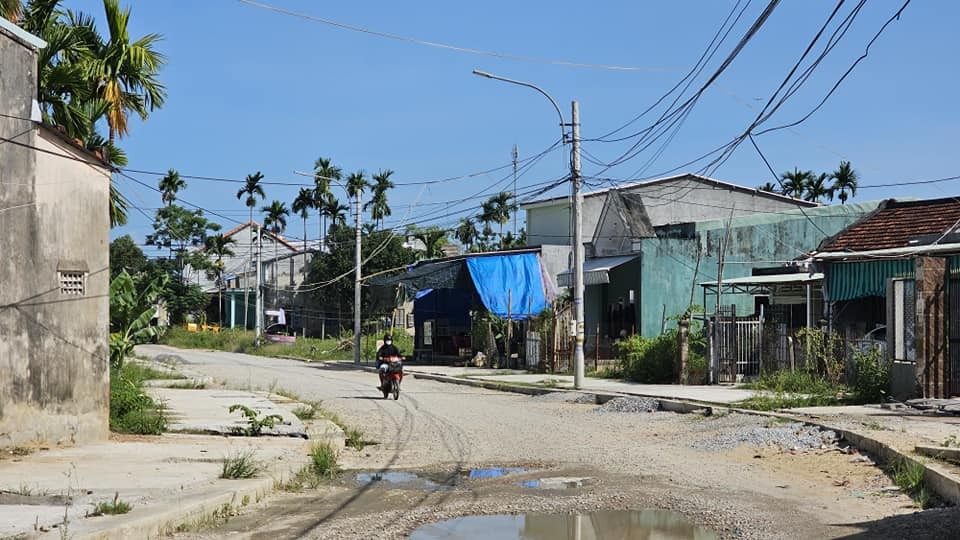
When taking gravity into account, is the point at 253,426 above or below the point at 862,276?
below

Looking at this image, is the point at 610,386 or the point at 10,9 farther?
the point at 610,386

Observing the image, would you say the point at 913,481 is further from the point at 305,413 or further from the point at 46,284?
the point at 305,413

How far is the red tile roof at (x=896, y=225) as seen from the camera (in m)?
27.4

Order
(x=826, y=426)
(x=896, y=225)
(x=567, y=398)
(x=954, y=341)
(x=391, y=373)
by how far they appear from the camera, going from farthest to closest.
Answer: (x=896, y=225), (x=567, y=398), (x=391, y=373), (x=954, y=341), (x=826, y=426)

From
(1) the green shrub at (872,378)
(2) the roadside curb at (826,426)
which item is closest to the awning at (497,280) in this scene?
(2) the roadside curb at (826,426)

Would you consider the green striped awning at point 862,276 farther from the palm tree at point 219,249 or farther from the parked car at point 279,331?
the palm tree at point 219,249

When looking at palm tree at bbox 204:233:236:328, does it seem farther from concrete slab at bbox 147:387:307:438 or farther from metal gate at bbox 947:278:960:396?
metal gate at bbox 947:278:960:396

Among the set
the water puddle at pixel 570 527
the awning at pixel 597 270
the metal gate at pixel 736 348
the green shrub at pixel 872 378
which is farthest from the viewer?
the awning at pixel 597 270

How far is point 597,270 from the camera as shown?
3788 cm

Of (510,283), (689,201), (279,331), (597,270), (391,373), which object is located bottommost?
(391,373)

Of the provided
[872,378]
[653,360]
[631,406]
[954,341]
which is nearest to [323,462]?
[631,406]

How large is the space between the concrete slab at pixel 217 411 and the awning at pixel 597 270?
614 inches

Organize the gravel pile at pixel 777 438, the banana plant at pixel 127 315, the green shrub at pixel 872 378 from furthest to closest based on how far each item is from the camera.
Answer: the banana plant at pixel 127 315
the green shrub at pixel 872 378
the gravel pile at pixel 777 438

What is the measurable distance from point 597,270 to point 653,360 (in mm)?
10033
